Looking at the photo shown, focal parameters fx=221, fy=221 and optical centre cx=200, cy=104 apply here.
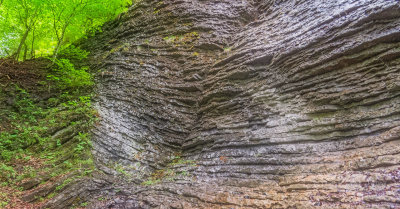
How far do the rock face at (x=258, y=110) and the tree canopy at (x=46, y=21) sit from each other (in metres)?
2.06

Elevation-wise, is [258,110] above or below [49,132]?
above

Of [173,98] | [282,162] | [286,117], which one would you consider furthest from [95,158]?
[286,117]

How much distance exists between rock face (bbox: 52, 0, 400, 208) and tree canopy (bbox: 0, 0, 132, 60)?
2056mm

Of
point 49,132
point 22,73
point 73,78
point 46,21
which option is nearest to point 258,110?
point 49,132

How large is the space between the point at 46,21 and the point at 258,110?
1182cm

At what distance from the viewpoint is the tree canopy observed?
10.2 meters

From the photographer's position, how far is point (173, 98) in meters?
9.53

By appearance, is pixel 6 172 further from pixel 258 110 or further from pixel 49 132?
pixel 258 110

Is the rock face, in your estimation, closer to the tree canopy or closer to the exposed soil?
the tree canopy

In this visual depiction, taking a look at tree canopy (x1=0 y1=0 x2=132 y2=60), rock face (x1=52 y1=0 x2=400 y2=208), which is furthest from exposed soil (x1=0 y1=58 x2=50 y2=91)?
rock face (x1=52 y1=0 x2=400 y2=208)

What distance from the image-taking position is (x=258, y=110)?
7.34 m

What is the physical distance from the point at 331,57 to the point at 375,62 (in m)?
1.05

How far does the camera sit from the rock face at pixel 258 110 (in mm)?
4934

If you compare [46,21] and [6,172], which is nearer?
[6,172]
